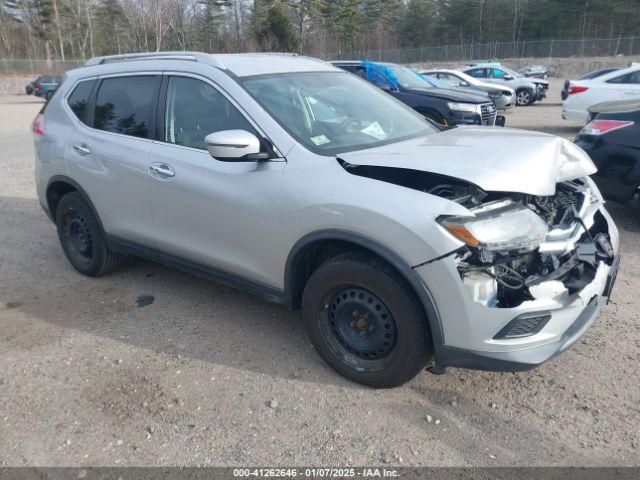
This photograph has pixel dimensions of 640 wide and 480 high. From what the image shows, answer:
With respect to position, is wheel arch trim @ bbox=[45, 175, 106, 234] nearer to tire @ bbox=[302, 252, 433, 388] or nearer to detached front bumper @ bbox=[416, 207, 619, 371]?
tire @ bbox=[302, 252, 433, 388]

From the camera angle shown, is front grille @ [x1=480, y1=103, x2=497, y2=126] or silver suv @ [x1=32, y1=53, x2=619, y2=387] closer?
silver suv @ [x1=32, y1=53, x2=619, y2=387]

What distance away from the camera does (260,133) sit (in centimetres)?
329

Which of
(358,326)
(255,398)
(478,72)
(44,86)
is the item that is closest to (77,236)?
(255,398)

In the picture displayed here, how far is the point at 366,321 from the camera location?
3.04 metres

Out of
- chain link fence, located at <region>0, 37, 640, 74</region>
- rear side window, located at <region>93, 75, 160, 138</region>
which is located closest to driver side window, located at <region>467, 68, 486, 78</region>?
rear side window, located at <region>93, 75, 160, 138</region>

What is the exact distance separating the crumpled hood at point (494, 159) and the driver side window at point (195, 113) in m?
0.93

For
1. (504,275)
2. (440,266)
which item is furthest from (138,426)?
(504,275)

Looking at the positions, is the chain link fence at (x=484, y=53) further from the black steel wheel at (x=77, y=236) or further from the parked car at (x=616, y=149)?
the black steel wheel at (x=77, y=236)

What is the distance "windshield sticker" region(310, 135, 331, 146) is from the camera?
3287 mm

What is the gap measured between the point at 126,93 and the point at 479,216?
3.05m

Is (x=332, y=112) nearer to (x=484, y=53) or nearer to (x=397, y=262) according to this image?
(x=397, y=262)

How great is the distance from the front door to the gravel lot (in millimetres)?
581

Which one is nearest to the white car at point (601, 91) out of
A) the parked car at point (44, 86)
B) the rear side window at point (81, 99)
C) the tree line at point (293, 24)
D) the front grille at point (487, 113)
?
the front grille at point (487, 113)

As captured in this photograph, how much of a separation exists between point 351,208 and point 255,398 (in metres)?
1.27
